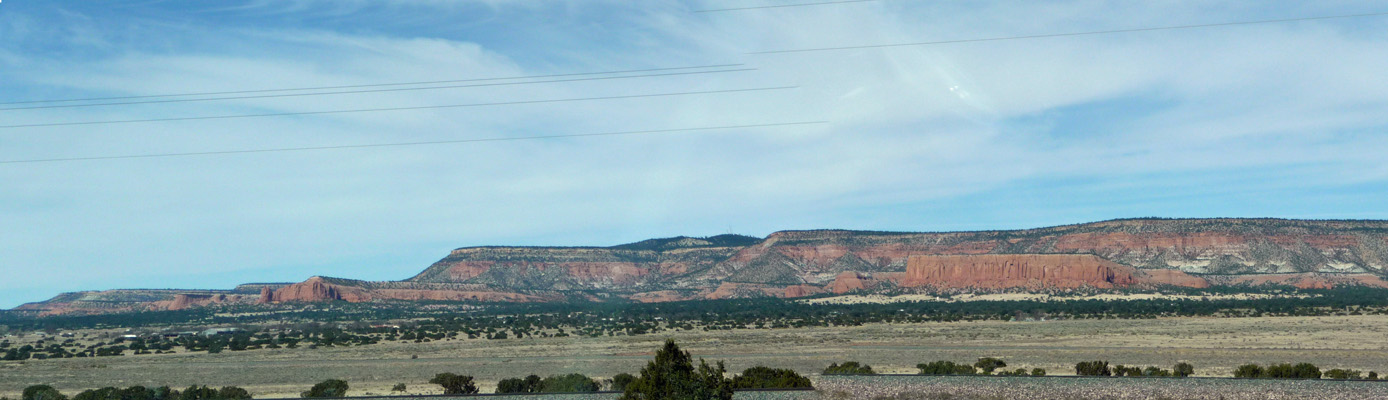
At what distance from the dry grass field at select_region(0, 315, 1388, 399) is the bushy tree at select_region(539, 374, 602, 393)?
3.75 m

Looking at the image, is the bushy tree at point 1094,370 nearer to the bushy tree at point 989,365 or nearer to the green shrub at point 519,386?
the bushy tree at point 989,365

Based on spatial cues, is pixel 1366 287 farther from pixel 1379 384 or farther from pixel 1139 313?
pixel 1379 384

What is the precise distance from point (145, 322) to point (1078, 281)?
437 ft

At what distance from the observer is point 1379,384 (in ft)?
95.3

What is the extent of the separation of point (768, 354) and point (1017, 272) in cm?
13026

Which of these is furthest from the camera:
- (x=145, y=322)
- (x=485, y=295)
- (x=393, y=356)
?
(x=485, y=295)

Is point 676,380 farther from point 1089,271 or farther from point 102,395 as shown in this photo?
point 1089,271

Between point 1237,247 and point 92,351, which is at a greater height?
point 1237,247

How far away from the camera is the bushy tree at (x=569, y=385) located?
114ft

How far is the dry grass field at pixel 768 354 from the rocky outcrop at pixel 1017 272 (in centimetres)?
8806

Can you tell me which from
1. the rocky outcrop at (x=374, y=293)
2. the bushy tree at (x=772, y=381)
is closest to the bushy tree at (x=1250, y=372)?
the bushy tree at (x=772, y=381)

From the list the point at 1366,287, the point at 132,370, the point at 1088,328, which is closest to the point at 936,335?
the point at 1088,328

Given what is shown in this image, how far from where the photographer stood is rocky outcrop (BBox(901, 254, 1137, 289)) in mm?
166375

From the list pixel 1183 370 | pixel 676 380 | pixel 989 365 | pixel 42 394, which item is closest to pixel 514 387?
pixel 676 380
